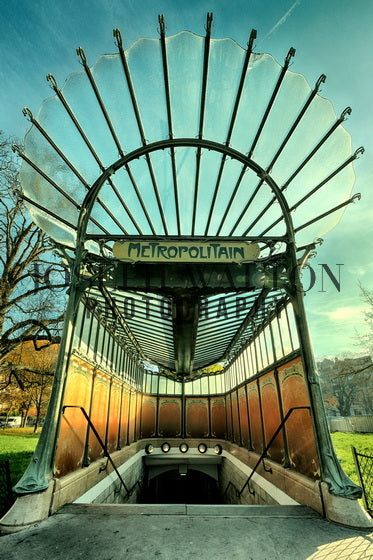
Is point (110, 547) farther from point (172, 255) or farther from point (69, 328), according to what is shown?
point (172, 255)

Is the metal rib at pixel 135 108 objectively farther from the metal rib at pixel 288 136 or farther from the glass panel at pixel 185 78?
the metal rib at pixel 288 136

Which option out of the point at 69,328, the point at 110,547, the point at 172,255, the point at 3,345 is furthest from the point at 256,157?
the point at 3,345

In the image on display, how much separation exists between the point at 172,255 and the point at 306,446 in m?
4.65

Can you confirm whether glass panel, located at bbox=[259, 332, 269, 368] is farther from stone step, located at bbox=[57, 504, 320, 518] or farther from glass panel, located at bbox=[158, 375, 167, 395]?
glass panel, located at bbox=[158, 375, 167, 395]

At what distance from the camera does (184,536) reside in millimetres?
3014

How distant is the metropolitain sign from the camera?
521cm

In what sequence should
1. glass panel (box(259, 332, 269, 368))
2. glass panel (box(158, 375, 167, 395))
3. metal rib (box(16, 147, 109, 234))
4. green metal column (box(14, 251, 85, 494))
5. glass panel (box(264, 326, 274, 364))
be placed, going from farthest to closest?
1. glass panel (box(158, 375, 167, 395))
2. glass panel (box(259, 332, 269, 368))
3. glass panel (box(264, 326, 274, 364))
4. metal rib (box(16, 147, 109, 234))
5. green metal column (box(14, 251, 85, 494))

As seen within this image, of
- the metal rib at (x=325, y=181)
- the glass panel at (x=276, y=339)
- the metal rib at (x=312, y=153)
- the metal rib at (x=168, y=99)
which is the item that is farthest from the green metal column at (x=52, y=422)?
the glass panel at (x=276, y=339)

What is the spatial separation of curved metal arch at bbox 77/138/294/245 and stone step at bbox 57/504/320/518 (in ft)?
14.5

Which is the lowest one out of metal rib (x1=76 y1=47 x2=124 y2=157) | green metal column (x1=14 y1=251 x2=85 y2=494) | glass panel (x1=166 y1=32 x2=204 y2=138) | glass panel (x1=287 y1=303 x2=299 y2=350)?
green metal column (x1=14 y1=251 x2=85 y2=494)

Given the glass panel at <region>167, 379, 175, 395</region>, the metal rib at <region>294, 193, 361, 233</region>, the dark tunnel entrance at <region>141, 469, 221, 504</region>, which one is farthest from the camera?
the glass panel at <region>167, 379, 175, 395</region>

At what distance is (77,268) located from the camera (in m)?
5.06

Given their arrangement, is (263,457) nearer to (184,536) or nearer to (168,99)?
(184,536)

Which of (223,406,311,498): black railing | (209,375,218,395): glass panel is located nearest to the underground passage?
(223,406,311,498): black railing
